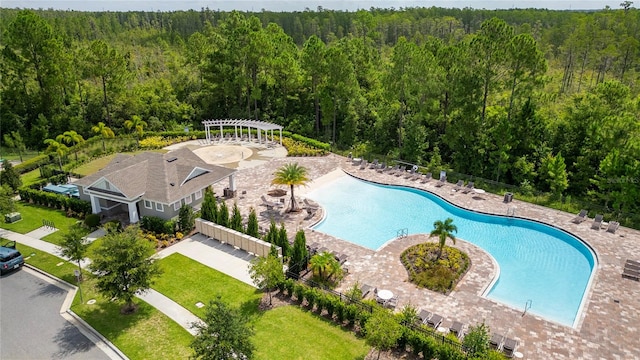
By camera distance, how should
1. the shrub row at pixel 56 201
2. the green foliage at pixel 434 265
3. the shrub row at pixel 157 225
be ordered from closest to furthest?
the green foliage at pixel 434 265, the shrub row at pixel 157 225, the shrub row at pixel 56 201

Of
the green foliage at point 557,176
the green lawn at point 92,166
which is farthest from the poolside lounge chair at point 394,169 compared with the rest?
the green lawn at point 92,166

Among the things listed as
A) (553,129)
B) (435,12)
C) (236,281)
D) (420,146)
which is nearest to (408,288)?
(236,281)

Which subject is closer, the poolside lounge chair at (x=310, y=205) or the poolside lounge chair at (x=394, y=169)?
the poolside lounge chair at (x=310, y=205)

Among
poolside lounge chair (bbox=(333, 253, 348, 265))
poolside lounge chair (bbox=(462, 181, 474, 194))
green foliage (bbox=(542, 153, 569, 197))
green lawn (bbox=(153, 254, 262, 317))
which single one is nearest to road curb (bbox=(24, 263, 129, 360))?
green lawn (bbox=(153, 254, 262, 317))

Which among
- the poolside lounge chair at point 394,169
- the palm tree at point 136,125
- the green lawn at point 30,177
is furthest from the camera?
the palm tree at point 136,125

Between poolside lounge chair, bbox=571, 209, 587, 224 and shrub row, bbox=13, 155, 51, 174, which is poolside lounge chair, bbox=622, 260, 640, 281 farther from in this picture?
shrub row, bbox=13, 155, 51, 174

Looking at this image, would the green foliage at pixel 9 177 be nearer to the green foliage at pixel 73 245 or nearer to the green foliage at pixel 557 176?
the green foliage at pixel 73 245

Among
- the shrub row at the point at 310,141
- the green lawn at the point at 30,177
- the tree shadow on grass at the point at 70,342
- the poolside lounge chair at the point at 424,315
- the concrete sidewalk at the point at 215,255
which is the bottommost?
the green lawn at the point at 30,177

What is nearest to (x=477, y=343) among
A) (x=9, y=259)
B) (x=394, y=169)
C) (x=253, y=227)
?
(x=253, y=227)
